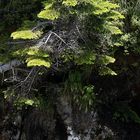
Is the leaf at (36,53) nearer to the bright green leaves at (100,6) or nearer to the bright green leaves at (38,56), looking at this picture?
the bright green leaves at (38,56)

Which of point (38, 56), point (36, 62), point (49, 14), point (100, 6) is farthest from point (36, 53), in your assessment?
point (100, 6)

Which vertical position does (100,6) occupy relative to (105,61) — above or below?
above

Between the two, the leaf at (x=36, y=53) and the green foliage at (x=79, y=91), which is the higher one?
the leaf at (x=36, y=53)

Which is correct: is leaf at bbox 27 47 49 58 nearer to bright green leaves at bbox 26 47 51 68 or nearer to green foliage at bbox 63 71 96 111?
bright green leaves at bbox 26 47 51 68

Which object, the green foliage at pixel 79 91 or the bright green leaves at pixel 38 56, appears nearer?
the bright green leaves at pixel 38 56

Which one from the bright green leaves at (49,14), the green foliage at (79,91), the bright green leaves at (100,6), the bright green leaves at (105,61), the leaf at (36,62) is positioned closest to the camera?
the leaf at (36,62)

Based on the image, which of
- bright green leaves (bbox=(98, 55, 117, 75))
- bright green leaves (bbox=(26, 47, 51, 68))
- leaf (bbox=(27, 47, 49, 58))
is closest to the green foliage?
bright green leaves (bbox=(98, 55, 117, 75))

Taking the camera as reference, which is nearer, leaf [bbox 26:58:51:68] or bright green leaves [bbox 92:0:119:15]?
leaf [bbox 26:58:51:68]

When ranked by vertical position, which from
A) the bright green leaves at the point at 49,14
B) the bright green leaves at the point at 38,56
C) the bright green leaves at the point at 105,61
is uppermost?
the bright green leaves at the point at 49,14

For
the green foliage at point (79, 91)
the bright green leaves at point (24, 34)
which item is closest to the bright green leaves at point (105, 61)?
the green foliage at point (79, 91)

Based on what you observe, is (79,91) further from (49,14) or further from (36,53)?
(49,14)

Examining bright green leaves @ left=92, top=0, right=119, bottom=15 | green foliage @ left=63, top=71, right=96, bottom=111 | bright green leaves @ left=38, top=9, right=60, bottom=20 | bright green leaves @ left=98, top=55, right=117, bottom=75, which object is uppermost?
bright green leaves @ left=92, top=0, right=119, bottom=15

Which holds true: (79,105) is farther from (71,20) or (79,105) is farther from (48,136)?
(71,20)

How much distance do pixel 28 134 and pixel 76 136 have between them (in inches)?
49.5
